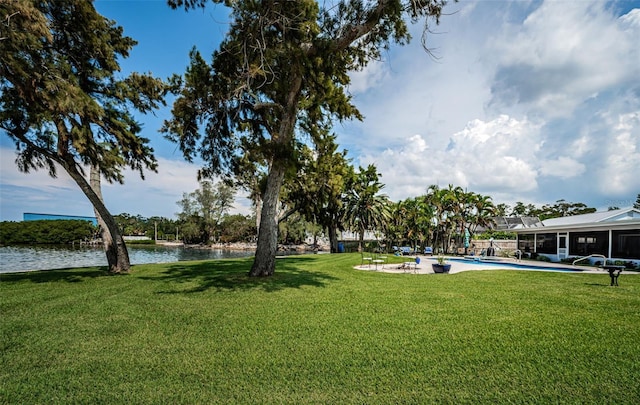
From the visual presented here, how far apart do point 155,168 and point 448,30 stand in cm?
1083

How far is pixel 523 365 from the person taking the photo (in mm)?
3633

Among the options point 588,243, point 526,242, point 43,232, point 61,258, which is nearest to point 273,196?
point 588,243

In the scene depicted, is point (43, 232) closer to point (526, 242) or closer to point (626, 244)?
point (526, 242)

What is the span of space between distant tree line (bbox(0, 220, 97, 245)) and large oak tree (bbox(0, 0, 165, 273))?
60.0m

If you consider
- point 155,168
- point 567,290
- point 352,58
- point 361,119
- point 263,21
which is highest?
point 352,58

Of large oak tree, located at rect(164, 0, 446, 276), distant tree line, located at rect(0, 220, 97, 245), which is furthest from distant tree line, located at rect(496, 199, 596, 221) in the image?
distant tree line, located at rect(0, 220, 97, 245)

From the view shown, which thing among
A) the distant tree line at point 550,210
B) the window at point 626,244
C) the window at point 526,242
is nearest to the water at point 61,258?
the window at point 626,244

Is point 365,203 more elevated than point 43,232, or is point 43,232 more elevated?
point 365,203

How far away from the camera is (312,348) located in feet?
13.4

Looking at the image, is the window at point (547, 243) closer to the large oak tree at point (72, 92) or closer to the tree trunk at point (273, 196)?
the tree trunk at point (273, 196)

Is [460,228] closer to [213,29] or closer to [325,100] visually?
[325,100]

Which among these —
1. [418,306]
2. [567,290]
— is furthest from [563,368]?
[567,290]

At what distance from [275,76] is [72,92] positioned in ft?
16.7

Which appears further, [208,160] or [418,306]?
[208,160]
